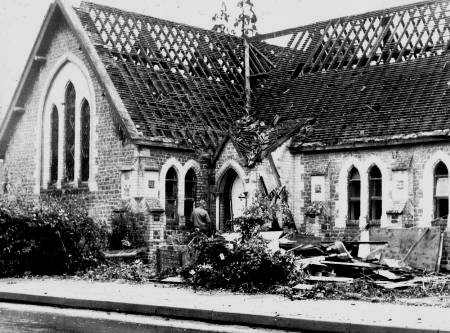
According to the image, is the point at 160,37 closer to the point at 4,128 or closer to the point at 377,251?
the point at 4,128

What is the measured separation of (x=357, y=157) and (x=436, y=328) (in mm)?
14157

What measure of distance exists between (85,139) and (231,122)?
5.00 m

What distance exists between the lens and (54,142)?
30219 mm

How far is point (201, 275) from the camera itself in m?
18.0

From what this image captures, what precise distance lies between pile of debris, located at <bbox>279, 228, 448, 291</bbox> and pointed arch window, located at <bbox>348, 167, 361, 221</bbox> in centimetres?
184

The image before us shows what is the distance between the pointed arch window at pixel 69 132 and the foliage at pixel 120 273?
22.6 ft

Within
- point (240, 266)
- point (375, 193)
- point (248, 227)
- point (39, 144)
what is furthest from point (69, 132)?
point (240, 266)

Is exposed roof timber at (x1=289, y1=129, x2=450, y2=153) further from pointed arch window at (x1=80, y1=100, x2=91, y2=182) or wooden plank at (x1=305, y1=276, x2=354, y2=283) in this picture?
wooden plank at (x1=305, y1=276, x2=354, y2=283)

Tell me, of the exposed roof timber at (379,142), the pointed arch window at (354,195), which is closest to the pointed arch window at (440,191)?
the exposed roof timber at (379,142)

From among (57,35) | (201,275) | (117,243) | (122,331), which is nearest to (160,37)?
(57,35)

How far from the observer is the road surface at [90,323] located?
12992 millimetres

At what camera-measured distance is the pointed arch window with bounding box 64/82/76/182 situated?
2938cm

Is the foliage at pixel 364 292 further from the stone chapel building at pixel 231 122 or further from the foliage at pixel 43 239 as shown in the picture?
the foliage at pixel 43 239

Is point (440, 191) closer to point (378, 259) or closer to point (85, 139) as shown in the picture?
point (378, 259)
